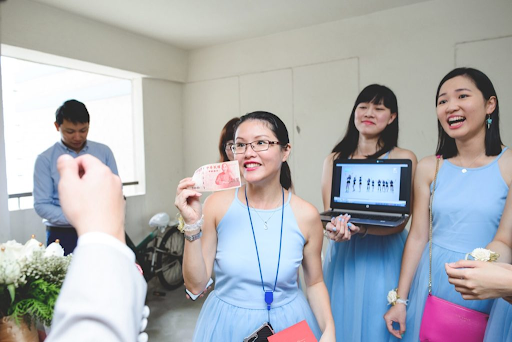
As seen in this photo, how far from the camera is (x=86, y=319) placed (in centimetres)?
51

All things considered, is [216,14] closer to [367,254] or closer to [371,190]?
[371,190]

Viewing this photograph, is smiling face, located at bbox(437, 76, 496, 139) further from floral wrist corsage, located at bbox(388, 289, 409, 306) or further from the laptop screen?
floral wrist corsage, located at bbox(388, 289, 409, 306)

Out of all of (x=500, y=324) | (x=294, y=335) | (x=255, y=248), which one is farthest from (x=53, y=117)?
(x=500, y=324)

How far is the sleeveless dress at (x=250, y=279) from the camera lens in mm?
1349

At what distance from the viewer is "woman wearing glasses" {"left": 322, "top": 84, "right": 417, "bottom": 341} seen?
1851 mm

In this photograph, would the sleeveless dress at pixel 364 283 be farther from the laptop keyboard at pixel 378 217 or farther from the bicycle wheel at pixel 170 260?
the bicycle wheel at pixel 170 260

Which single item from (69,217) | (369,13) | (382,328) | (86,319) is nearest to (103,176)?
(69,217)

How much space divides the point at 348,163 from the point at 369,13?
2.41 meters

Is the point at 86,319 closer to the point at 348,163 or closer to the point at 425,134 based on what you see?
the point at 348,163

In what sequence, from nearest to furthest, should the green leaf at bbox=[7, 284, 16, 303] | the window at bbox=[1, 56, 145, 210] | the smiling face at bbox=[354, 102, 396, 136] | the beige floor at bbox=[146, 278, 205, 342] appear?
the green leaf at bbox=[7, 284, 16, 303], the smiling face at bbox=[354, 102, 396, 136], the beige floor at bbox=[146, 278, 205, 342], the window at bbox=[1, 56, 145, 210]

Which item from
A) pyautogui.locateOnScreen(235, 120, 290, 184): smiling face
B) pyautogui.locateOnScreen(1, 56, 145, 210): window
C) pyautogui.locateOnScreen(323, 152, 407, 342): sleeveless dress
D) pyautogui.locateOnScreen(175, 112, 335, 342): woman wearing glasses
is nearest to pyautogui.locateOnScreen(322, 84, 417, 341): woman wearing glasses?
pyautogui.locateOnScreen(323, 152, 407, 342): sleeveless dress

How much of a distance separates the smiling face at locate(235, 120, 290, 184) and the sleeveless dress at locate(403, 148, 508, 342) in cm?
86

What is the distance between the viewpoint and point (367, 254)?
6.37 feet

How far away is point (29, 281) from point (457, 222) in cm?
167
